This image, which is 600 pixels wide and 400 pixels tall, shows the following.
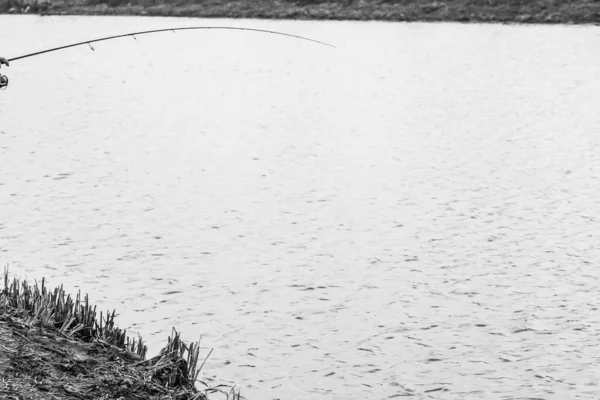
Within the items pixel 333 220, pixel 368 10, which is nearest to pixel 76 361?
pixel 333 220

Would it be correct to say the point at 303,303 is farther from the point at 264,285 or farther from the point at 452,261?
the point at 452,261

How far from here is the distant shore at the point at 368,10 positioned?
4597 cm

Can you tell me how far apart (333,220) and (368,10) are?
37671 millimetres

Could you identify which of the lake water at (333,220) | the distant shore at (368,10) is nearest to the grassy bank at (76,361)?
the lake water at (333,220)

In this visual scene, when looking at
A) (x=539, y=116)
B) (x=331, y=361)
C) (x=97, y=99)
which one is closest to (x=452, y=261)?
(x=331, y=361)

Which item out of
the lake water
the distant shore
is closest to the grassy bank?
the lake water

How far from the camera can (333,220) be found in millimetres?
14547

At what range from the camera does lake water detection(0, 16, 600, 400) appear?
30.2 feet

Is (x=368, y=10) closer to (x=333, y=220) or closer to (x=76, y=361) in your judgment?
(x=333, y=220)

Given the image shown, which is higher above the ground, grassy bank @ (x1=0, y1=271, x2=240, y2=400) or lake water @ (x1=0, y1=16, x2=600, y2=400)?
grassy bank @ (x1=0, y1=271, x2=240, y2=400)

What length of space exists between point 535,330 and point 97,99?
65.8 feet

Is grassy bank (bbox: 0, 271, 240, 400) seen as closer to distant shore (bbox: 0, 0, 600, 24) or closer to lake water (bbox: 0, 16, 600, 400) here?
lake water (bbox: 0, 16, 600, 400)

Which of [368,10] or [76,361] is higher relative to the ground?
[76,361]

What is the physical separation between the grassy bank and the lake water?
887mm
